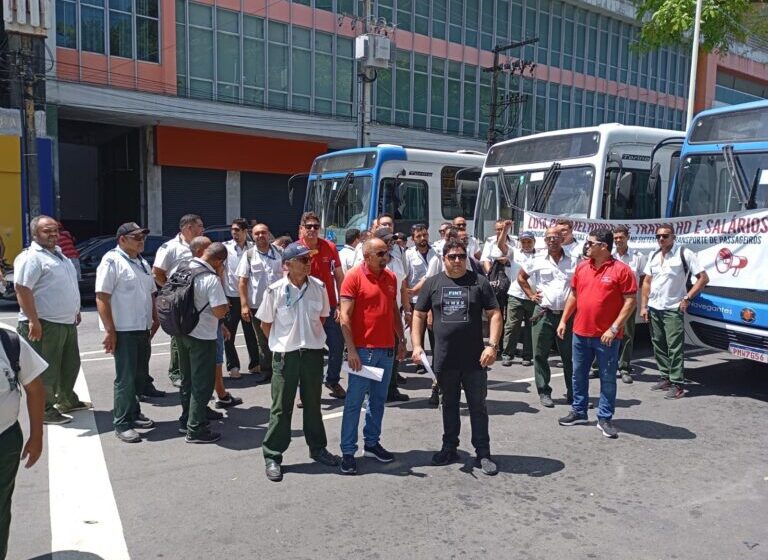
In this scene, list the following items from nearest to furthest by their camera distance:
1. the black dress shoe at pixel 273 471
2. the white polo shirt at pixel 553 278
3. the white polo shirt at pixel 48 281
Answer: the black dress shoe at pixel 273 471 → the white polo shirt at pixel 48 281 → the white polo shirt at pixel 553 278

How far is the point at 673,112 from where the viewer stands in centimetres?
4166

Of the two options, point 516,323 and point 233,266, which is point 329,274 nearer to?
point 233,266

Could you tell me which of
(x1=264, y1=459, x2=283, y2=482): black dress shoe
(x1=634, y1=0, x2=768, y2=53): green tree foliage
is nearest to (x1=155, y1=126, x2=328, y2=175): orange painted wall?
(x1=634, y1=0, x2=768, y2=53): green tree foliage

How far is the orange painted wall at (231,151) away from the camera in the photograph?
2422 cm

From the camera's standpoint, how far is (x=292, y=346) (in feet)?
16.4

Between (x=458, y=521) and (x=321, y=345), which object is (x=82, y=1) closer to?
(x=321, y=345)

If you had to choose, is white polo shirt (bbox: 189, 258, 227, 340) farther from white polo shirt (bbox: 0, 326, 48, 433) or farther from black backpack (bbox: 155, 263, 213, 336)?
white polo shirt (bbox: 0, 326, 48, 433)

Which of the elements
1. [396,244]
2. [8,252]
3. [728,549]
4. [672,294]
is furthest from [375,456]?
[8,252]

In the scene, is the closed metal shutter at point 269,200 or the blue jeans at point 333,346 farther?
the closed metal shutter at point 269,200

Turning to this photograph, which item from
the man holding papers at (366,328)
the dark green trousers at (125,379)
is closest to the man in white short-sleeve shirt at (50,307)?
the dark green trousers at (125,379)

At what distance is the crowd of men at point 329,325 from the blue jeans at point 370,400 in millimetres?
11

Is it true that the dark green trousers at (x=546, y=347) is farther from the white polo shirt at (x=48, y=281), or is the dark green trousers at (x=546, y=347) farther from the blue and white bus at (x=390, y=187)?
the blue and white bus at (x=390, y=187)

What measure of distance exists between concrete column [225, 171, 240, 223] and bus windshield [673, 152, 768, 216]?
20.5 m

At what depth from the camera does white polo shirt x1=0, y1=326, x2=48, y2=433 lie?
2.98m
